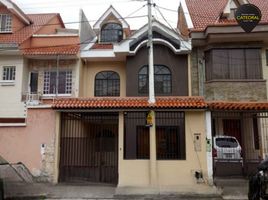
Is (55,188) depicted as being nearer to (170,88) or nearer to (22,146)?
(22,146)

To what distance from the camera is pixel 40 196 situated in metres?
12.4

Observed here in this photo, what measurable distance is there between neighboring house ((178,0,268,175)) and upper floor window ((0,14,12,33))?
11.0 metres

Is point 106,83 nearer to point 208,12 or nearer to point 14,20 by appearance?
point 14,20

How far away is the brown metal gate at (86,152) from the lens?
14445 millimetres

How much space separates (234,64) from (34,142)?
36.6ft

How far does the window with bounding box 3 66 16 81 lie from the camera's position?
65.7ft

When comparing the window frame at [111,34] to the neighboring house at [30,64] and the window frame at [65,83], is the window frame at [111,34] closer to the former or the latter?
the neighboring house at [30,64]

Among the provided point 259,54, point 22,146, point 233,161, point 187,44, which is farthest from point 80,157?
point 259,54

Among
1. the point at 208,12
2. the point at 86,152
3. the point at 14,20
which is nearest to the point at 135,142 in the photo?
the point at 86,152

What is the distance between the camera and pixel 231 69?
1850cm

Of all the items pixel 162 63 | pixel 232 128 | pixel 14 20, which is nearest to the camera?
pixel 232 128

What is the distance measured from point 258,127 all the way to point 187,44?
575 cm

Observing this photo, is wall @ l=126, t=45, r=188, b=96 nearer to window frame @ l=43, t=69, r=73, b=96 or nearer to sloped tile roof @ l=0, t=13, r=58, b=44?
window frame @ l=43, t=69, r=73, b=96

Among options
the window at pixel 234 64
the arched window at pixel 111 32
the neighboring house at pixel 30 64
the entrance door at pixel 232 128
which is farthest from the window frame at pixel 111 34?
the entrance door at pixel 232 128
